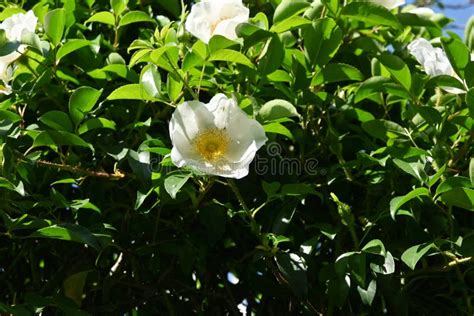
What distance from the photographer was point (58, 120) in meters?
1.17

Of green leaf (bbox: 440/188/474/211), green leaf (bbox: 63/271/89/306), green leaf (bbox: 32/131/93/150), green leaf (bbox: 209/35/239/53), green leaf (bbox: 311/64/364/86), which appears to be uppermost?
green leaf (bbox: 209/35/239/53)

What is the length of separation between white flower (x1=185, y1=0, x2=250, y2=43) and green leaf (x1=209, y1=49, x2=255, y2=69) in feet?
0.16

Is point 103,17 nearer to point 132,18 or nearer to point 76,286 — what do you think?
point 132,18

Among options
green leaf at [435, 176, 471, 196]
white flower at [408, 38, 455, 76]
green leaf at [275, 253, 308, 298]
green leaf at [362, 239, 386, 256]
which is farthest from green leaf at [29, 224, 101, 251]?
white flower at [408, 38, 455, 76]

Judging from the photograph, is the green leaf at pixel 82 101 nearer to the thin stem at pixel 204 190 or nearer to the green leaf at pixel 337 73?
the thin stem at pixel 204 190

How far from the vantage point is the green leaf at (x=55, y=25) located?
48.4 inches

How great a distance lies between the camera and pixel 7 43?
1.16 meters

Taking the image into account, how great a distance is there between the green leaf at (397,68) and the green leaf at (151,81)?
34cm

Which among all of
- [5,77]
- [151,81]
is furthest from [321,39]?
[5,77]

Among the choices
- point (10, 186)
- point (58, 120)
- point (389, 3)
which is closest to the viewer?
point (10, 186)

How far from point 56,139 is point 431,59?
1.89ft

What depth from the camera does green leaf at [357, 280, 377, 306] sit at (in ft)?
3.66

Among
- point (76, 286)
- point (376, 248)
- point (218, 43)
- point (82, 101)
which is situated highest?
point (218, 43)

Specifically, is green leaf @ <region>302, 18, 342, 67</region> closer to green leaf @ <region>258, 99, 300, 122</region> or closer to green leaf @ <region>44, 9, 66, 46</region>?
green leaf @ <region>258, 99, 300, 122</region>
